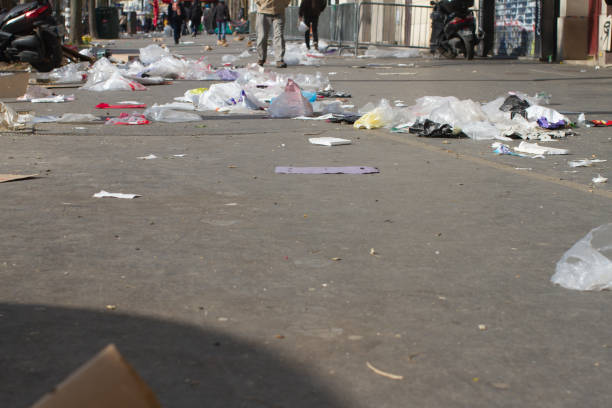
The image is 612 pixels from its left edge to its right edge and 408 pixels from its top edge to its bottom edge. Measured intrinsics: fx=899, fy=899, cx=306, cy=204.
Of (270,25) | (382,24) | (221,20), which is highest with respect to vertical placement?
(221,20)

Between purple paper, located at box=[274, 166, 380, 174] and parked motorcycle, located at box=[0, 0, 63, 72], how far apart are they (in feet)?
29.1

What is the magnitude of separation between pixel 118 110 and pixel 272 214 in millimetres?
5662

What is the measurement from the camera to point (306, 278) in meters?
3.31

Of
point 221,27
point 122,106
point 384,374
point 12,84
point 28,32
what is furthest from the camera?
point 221,27

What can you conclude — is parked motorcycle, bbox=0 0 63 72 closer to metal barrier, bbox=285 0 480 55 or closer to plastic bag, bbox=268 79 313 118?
plastic bag, bbox=268 79 313 118

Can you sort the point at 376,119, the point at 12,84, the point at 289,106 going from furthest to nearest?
the point at 12,84 → the point at 289,106 → the point at 376,119

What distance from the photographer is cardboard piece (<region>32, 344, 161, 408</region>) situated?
1413mm

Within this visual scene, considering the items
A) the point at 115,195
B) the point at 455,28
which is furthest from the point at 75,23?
the point at 115,195

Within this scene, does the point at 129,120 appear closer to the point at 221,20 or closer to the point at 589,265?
the point at 589,265

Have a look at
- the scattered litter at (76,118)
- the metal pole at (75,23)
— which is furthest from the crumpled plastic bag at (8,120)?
the metal pole at (75,23)

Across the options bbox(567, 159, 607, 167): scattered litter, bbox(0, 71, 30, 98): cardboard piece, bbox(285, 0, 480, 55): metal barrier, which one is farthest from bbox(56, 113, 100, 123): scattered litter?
bbox(285, 0, 480, 55): metal barrier

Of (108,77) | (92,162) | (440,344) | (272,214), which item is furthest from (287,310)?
(108,77)

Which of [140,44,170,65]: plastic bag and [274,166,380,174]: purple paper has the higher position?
[140,44,170,65]: plastic bag

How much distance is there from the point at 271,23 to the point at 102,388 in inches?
618
